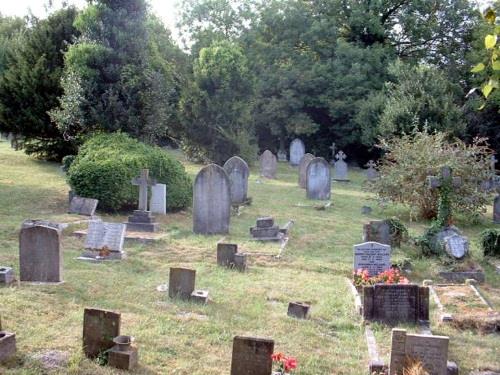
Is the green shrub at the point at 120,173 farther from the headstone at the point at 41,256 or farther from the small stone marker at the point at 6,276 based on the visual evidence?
the small stone marker at the point at 6,276

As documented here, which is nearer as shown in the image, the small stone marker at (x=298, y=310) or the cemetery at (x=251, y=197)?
the cemetery at (x=251, y=197)

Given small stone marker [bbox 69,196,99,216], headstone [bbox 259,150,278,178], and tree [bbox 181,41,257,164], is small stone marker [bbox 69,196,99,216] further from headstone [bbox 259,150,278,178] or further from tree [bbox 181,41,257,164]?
tree [bbox 181,41,257,164]

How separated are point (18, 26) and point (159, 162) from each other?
36.3 metres

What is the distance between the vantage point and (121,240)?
1086cm

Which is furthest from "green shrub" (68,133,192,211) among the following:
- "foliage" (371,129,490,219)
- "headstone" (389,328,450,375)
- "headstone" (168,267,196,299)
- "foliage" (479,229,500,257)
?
"headstone" (389,328,450,375)

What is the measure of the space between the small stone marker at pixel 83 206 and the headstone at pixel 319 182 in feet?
26.7

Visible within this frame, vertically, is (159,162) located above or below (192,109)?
below

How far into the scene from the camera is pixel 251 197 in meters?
19.7

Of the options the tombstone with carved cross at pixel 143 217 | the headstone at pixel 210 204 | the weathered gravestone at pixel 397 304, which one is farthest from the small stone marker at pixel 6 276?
the headstone at pixel 210 204

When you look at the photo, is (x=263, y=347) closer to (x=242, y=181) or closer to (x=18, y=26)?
(x=242, y=181)

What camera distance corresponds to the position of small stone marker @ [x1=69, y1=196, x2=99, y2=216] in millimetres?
14898

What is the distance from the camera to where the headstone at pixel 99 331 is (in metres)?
5.86

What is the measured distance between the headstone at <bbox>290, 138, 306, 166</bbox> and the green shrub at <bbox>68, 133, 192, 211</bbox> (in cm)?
1753

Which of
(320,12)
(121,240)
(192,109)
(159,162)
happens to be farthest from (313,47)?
(121,240)
